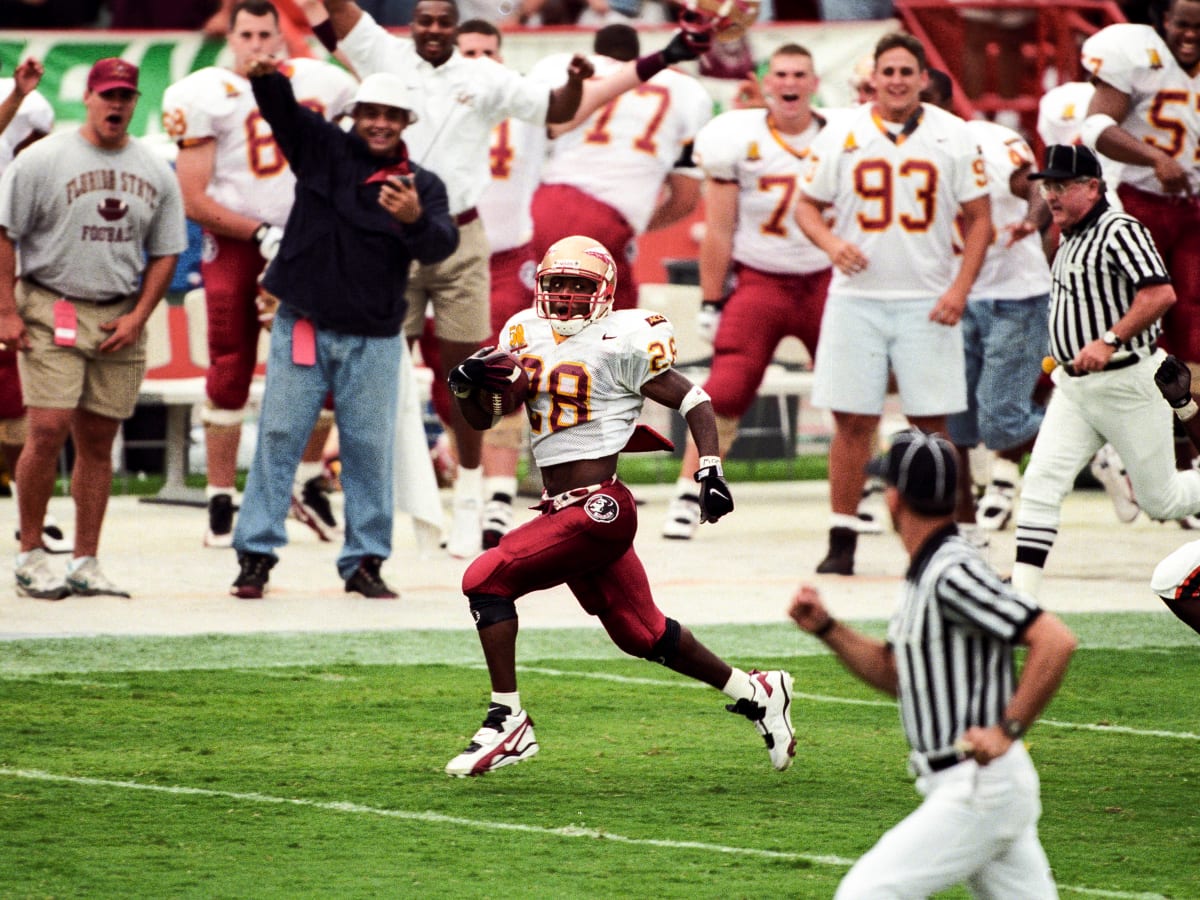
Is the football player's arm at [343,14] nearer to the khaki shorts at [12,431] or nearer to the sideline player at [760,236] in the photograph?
the sideline player at [760,236]

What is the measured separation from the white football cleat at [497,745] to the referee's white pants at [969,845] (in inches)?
86.1

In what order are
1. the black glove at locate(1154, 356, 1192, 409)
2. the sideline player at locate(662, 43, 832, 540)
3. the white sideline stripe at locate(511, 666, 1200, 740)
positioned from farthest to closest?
the sideline player at locate(662, 43, 832, 540) < the black glove at locate(1154, 356, 1192, 409) < the white sideline stripe at locate(511, 666, 1200, 740)

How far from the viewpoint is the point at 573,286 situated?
248 inches

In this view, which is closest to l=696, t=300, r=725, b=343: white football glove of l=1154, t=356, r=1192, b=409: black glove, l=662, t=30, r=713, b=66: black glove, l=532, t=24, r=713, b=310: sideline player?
l=532, t=24, r=713, b=310: sideline player

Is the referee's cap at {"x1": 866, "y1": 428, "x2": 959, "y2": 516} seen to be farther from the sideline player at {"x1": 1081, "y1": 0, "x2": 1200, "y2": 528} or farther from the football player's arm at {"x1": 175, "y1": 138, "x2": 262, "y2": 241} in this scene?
the football player's arm at {"x1": 175, "y1": 138, "x2": 262, "y2": 241}

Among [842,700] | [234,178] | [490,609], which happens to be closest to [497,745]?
[490,609]

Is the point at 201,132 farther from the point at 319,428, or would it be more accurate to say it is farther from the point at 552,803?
the point at 552,803

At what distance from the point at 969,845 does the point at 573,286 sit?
111 inches

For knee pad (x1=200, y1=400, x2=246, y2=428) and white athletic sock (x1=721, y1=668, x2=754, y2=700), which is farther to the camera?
knee pad (x1=200, y1=400, x2=246, y2=428)

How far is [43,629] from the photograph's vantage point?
8273 millimetres

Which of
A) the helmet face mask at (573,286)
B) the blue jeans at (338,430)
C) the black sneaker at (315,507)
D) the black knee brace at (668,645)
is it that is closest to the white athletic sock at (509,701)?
the black knee brace at (668,645)

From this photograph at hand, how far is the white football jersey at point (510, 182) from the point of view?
36.2 feet

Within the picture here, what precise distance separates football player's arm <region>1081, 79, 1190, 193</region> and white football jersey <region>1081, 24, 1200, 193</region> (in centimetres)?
8

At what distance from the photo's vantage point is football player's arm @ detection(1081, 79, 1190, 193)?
30.8ft
